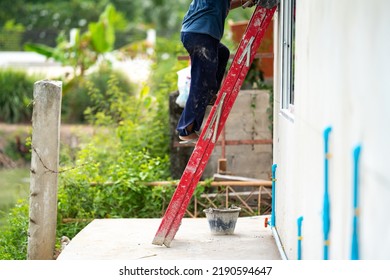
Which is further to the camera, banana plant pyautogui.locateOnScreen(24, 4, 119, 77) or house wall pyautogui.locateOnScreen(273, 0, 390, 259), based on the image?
banana plant pyautogui.locateOnScreen(24, 4, 119, 77)

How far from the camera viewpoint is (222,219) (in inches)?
333

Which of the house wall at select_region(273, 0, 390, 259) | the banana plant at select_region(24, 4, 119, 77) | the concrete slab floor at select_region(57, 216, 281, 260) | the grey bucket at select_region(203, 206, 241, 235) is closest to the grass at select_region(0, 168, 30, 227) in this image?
the concrete slab floor at select_region(57, 216, 281, 260)

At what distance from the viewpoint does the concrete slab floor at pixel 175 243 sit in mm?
7625

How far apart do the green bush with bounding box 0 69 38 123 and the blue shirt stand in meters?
15.3

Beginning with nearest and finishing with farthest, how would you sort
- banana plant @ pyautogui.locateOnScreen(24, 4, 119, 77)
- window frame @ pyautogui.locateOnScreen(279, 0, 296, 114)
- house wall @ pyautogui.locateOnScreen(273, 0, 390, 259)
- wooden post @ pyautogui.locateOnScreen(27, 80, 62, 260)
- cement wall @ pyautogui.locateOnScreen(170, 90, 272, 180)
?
house wall @ pyautogui.locateOnScreen(273, 0, 390, 259)
window frame @ pyautogui.locateOnScreen(279, 0, 296, 114)
wooden post @ pyautogui.locateOnScreen(27, 80, 62, 260)
cement wall @ pyautogui.locateOnScreen(170, 90, 272, 180)
banana plant @ pyautogui.locateOnScreen(24, 4, 119, 77)

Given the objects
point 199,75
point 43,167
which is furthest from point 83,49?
point 199,75

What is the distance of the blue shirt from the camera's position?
775 centimetres

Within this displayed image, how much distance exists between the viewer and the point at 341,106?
15.1ft

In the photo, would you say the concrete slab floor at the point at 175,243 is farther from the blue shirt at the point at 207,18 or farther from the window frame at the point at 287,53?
the blue shirt at the point at 207,18

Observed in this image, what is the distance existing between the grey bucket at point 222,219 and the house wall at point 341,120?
56.4 inches

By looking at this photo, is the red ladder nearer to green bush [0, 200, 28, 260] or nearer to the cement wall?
green bush [0, 200, 28, 260]

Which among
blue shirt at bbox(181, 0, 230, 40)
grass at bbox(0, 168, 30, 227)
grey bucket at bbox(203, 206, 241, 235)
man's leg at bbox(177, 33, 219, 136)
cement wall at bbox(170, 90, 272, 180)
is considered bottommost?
grass at bbox(0, 168, 30, 227)

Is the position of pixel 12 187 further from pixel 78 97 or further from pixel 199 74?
pixel 199 74

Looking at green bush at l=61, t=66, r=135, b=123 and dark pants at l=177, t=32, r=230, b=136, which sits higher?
dark pants at l=177, t=32, r=230, b=136
